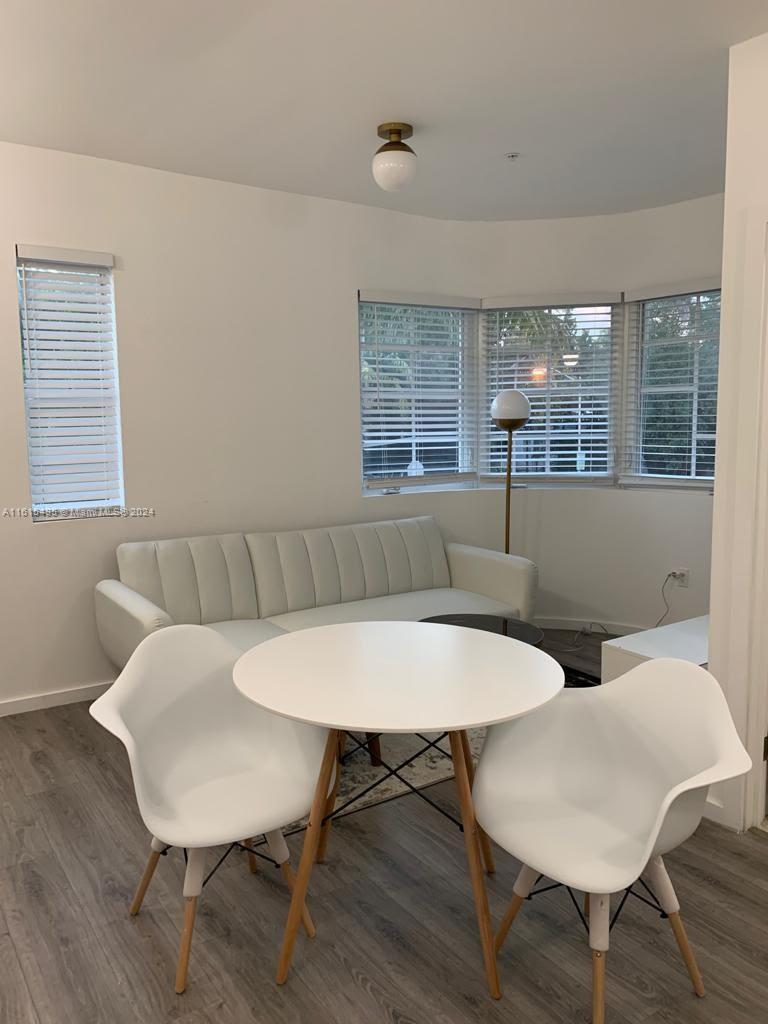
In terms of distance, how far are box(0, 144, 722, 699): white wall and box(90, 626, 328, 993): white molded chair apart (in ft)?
5.98

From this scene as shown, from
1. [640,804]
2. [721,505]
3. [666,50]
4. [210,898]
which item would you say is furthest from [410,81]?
[210,898]

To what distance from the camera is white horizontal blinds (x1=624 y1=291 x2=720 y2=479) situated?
14.3 feet

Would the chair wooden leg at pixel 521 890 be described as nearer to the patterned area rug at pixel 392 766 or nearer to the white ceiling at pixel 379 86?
the patterned area rug at pixel 392 766

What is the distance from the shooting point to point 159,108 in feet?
9.96

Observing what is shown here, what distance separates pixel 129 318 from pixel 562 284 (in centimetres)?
260

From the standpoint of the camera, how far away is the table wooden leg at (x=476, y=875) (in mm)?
1864

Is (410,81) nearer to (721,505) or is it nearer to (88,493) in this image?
(721,505)

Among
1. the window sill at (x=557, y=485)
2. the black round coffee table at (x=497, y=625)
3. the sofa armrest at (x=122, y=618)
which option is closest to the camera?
the sofa armrest at (x=122, y=618)

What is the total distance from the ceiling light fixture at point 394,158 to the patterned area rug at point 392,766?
226 cm

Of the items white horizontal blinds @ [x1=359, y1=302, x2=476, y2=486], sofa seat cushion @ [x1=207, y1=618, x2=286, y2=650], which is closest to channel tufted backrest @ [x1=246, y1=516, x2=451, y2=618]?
sofa seat cushion @ [x1=207, y1=618, x2=286, y2=650]

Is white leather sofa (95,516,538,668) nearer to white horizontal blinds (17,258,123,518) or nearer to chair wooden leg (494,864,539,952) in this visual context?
white horizontal blinds (17,258,123,518)

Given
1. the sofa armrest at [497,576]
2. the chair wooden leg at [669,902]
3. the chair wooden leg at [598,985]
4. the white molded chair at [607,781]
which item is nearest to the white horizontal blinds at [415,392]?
the sofa armrest at [497,576]

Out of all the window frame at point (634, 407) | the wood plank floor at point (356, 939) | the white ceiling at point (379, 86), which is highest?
the white ceiling at point (379, 86)

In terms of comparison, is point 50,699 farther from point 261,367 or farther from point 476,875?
point 476,875
